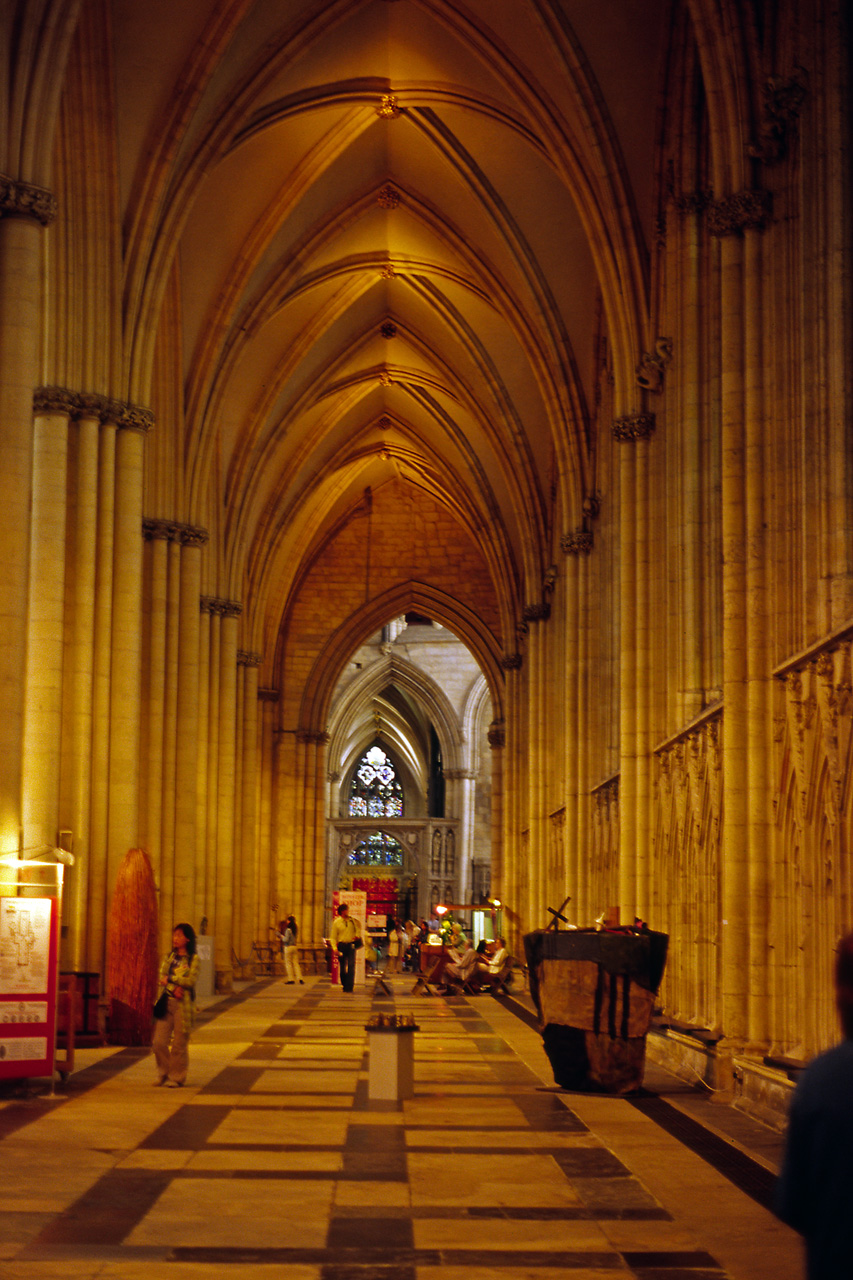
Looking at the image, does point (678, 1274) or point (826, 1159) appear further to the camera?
point (678, 1274)

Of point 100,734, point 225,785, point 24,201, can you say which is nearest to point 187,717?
point 225,785

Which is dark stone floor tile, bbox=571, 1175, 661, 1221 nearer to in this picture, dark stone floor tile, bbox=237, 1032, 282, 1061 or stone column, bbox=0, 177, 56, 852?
stone column, bbox=0, 177, 56, 852

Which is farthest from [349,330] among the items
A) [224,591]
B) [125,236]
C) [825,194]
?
[825,194]

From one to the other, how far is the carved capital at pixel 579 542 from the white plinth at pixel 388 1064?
45.2ft

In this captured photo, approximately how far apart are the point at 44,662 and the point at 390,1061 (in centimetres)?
630

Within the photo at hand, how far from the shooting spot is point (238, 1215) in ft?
21.1

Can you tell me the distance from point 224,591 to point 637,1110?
62.3 feet

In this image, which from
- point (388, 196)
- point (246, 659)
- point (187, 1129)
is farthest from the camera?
point (246, 659)

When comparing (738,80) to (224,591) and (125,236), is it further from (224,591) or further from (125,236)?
(224,591)

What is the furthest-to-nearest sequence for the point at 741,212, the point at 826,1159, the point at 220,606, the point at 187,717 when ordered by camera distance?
1. the point at 220,606
2. the point at 187,717
3. the point at 741,212
4. the point at 826,1159

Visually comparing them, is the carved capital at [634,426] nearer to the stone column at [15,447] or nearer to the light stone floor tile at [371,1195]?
the stone column at [15,447]

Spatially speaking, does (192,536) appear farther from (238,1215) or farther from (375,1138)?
(238,1215)

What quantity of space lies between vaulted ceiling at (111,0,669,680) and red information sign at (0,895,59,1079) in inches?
322

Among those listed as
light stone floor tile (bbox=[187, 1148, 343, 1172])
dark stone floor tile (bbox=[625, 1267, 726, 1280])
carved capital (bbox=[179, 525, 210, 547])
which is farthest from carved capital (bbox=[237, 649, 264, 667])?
dark stone floor tile (bbox=[625, 1267, 726, 1280])
